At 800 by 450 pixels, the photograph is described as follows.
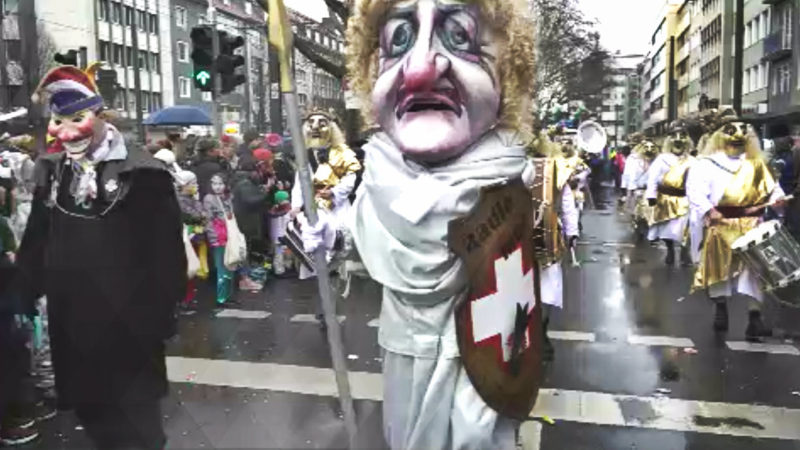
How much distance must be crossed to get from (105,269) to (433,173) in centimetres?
129

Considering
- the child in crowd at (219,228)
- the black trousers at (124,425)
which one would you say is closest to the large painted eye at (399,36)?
the black trousers at (124,425)

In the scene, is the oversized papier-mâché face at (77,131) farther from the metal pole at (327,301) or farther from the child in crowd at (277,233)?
the child in crowd at (277,233)

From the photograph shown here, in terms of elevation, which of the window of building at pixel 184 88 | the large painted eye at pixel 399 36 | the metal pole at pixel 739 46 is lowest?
the large painted eye at pixel 399 36

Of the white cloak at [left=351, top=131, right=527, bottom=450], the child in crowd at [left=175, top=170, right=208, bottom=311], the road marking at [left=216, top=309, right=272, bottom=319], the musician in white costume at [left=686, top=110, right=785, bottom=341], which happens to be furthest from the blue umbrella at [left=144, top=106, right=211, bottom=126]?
the white cloak at [left=351, top=131, right=527, bottom=450]

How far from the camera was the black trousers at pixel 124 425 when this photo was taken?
3219 mm

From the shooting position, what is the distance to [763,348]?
6816 millimetres

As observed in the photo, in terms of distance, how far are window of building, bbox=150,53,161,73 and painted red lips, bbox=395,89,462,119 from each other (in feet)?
161

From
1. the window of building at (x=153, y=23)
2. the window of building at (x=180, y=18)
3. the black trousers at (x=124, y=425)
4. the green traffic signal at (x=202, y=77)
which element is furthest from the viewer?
the window of building at (x=153, y=23)

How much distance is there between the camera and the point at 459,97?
8.79ft

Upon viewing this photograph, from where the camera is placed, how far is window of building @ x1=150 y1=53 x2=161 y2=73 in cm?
4972

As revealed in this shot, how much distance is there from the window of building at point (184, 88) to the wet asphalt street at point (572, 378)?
48447 millimetres

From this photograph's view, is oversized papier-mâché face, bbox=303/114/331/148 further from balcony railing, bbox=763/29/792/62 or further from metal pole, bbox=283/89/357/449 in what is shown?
balcony railing, bbox=763/29/792/62

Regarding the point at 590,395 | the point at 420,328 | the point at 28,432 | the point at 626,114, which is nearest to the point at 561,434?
the point at 590,395

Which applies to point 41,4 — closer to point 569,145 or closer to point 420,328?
point 569,145
